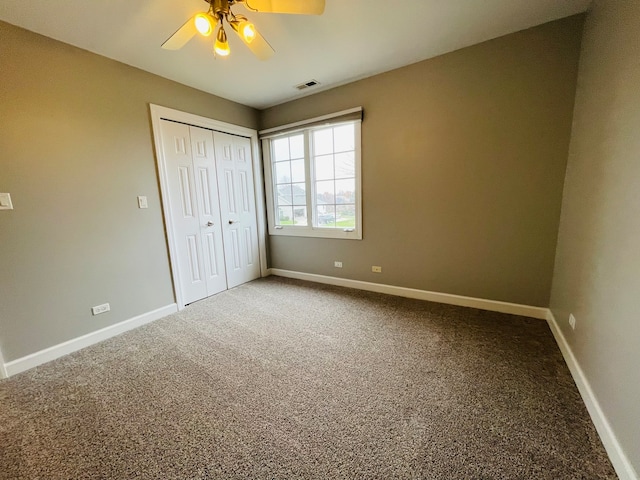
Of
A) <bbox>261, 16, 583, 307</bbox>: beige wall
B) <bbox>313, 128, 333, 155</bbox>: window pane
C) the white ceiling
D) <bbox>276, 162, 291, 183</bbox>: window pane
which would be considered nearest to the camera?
the white ceiling

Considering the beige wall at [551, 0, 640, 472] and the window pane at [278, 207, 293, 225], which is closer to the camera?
the beige wall at [551, 0, 640, 472]

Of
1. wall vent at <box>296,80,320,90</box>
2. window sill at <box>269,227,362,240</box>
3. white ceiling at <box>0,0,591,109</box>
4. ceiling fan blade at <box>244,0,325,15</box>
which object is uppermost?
wall vent at <box>296,80,320,90</box>

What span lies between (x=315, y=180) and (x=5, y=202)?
2904mm

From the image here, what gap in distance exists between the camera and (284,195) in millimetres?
3904

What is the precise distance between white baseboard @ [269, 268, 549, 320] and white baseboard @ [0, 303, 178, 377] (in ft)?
6.33

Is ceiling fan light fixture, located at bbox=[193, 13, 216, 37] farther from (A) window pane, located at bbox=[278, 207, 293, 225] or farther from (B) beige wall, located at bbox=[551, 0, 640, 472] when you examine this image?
(A) window pane, located at bbox=[278, 207, 293, 225]

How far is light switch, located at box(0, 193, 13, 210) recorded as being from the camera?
6.07 feet

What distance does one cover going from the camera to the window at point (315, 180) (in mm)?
3227

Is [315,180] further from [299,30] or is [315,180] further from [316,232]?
[299,30]

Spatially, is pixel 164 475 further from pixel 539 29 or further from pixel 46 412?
pixel 539 29

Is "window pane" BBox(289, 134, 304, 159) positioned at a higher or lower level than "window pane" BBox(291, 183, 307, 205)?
higher

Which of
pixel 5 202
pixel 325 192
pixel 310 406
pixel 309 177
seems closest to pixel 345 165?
pixel 325 192

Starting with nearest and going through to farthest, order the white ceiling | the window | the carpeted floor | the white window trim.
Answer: the carpeted floor, the white ceiling, the white window trim, the window

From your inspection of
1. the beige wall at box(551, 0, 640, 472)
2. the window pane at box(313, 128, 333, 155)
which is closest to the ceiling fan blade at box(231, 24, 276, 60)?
the window pane at box(313, 128, 333, 155)
